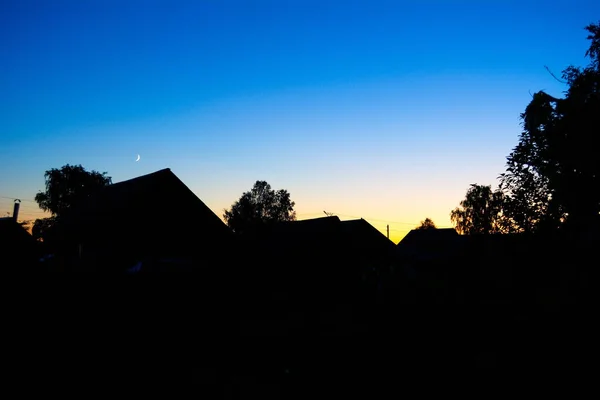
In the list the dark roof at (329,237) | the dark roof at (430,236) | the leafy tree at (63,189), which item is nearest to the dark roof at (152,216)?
the dark roof at (329,237)

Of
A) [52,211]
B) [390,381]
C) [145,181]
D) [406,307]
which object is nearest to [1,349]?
[390,381]

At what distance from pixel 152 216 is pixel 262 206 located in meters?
62.1

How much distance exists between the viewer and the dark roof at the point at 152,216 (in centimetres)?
1877

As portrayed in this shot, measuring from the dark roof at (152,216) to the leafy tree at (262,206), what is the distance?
189 ft

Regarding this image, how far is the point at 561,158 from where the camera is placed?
1978cm

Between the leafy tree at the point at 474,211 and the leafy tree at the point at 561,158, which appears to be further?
the leafy tree at the point at 474,211

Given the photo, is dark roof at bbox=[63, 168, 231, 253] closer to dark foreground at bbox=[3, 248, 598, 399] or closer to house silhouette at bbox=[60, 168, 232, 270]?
house silhouette at bbox=[60, 168, 232, 270]

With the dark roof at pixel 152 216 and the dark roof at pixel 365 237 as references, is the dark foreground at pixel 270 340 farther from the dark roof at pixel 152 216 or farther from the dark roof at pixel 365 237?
the dark roof at pixel 365 237

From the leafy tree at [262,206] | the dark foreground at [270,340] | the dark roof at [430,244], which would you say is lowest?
the dark foreground at [270,340]

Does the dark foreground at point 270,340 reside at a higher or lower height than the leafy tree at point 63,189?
lower

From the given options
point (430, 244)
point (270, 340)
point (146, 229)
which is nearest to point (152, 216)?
point (146, 229)

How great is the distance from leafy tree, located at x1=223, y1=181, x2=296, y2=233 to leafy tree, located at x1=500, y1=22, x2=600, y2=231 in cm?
6246

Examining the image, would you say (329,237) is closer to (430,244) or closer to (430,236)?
(430,244)

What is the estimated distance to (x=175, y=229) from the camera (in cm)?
1991
